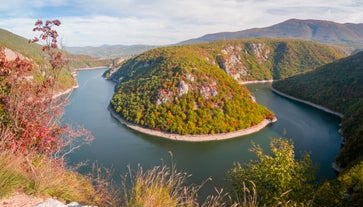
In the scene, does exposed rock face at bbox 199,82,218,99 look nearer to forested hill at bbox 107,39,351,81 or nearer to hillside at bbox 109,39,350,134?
hillside at bbox 109,39,350,134

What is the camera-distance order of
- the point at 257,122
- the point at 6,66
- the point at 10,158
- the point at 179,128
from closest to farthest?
the point at 10,158, the point at 6,66, the point at 179,128, the point at 257,122

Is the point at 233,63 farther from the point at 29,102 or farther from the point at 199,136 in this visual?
the point at 29,102

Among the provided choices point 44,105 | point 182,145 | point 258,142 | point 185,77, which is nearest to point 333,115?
point 258,142

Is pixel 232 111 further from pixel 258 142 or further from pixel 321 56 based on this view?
pixel 321 56

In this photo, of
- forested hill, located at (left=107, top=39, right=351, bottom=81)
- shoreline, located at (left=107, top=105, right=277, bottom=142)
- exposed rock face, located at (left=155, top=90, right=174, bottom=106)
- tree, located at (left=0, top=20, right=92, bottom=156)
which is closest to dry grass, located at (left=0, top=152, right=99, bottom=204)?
tree, located at (left=0, top=20, right=92, bottom=156)

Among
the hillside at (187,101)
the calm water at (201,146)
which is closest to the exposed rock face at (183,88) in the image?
the hillside at (187,101)

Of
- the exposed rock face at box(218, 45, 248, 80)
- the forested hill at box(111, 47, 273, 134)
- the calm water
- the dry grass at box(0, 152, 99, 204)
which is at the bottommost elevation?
the calm water

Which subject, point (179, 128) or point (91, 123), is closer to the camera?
point (179, 128)
